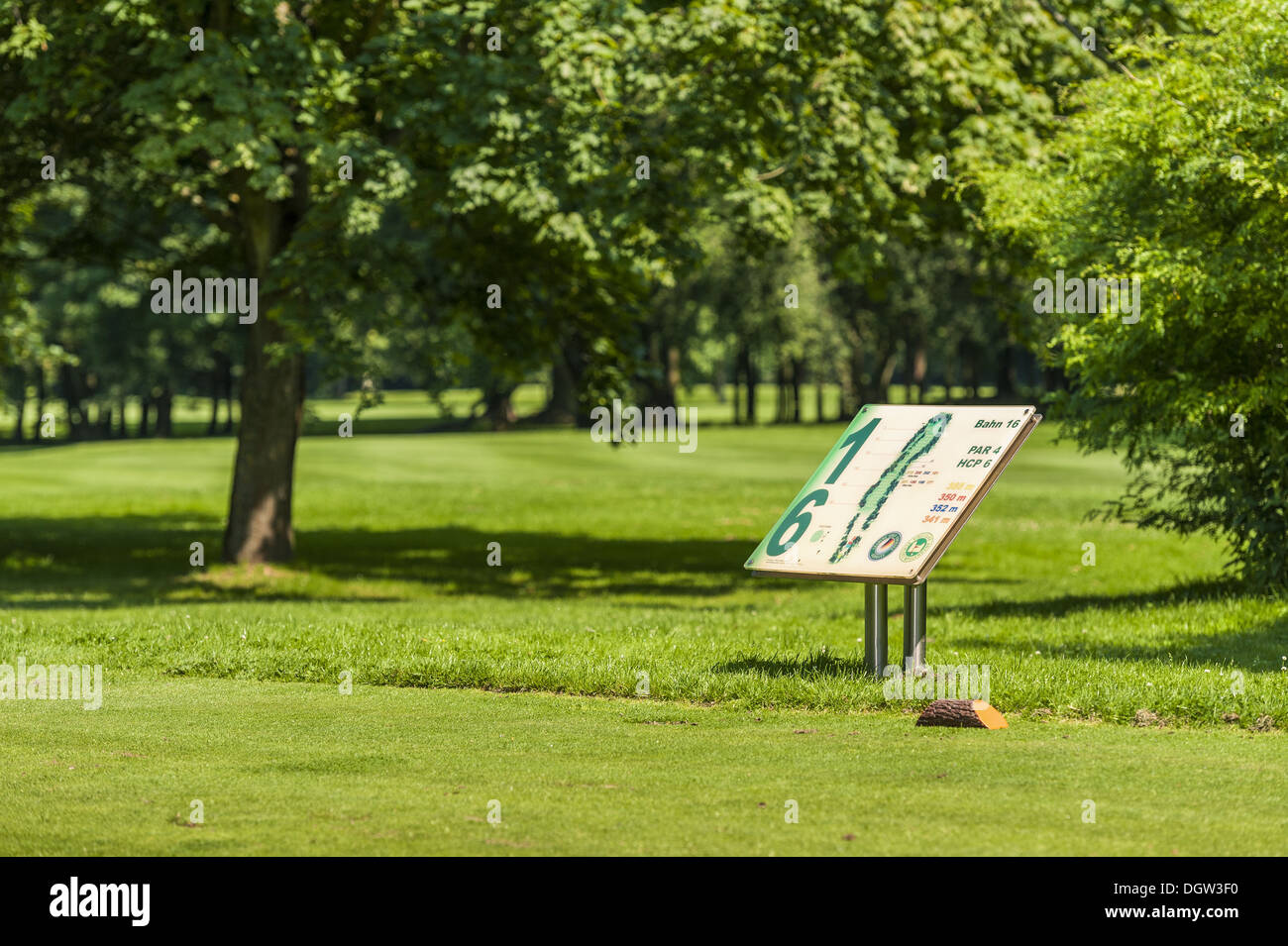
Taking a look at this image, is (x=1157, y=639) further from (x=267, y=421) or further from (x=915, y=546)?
(x=267, y=421)

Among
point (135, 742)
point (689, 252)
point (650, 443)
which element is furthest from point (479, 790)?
point (650, 443)

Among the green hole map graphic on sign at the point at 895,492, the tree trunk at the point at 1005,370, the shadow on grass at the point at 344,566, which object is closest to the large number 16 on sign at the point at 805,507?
the green hole map graphic on sign at the point at 895,492

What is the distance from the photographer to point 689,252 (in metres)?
19.2

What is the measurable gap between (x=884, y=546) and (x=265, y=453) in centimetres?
1400

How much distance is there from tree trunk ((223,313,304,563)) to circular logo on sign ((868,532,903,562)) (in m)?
13.6

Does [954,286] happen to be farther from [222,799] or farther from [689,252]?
[222,799]

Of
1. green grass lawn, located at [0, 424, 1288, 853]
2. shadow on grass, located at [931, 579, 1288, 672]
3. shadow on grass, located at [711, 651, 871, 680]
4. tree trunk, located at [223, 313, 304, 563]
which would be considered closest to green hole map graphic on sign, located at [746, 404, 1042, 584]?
Answer: green grass lawn, located at [0, 424, 1288, 853]

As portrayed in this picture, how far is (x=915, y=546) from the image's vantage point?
9.99 meters

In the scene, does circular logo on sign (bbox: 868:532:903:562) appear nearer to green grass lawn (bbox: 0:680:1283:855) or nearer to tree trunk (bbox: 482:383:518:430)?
green grass lawn (bbox: 0:680:1283:855)

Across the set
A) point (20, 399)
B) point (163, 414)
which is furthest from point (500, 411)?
point (20, 399)

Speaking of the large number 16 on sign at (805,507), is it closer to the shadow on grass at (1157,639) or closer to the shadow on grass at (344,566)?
the shadow on grass at (1157,639)

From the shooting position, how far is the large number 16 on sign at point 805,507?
10.6m

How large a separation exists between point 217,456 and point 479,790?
148ft

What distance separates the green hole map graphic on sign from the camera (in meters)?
10.0
